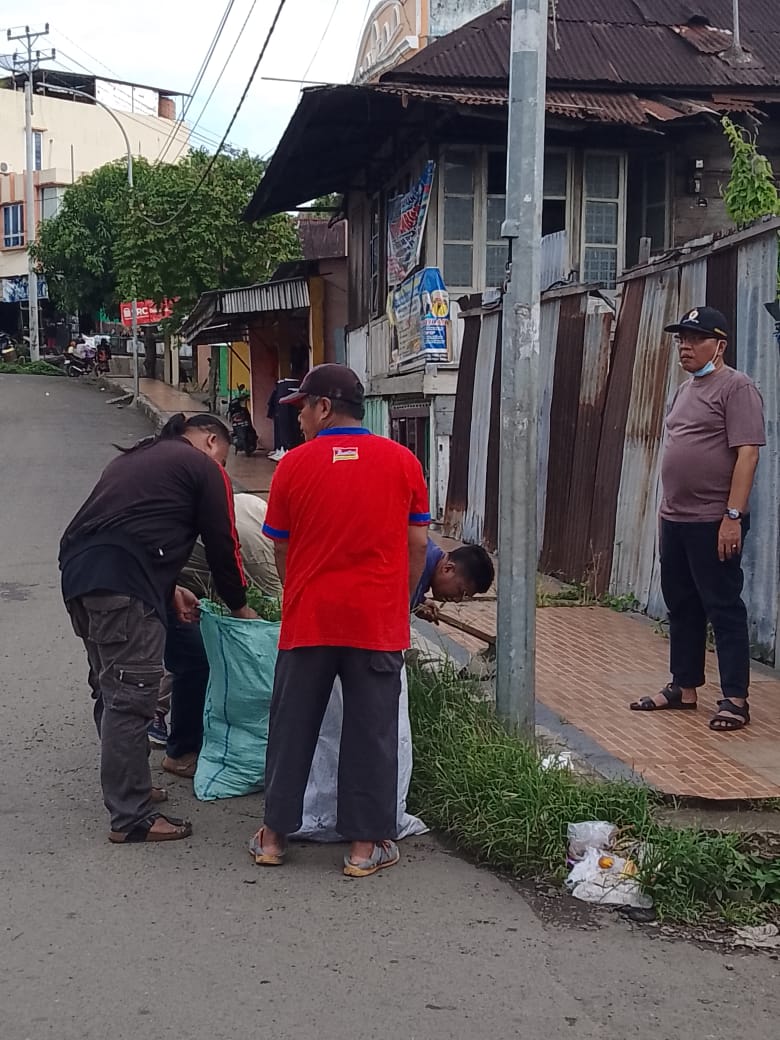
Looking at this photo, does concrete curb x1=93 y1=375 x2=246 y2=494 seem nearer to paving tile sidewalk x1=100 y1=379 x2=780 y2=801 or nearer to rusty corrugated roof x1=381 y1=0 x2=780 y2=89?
rusty corrugated roof x1=381 y1=0 x2=780 y2=89

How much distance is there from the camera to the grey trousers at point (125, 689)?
4.36m

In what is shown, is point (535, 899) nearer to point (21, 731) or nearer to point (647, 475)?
point (21, 731)

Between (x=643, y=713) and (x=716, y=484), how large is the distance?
1.15 m

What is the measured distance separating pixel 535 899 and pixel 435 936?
0.46 m

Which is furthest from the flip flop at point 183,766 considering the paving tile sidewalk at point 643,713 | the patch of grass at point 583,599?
the patch of grass at point 583,599

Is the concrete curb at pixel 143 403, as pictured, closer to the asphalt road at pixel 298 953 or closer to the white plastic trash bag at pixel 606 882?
the asphalt road at pixel 298 953

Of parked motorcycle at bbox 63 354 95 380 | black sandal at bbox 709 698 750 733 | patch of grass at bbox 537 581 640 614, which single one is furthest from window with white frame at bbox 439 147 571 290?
parked motorcycle at bbox 63 354 95 380

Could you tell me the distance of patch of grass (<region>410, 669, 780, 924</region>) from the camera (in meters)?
3.86

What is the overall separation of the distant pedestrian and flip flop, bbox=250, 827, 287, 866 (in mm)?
360

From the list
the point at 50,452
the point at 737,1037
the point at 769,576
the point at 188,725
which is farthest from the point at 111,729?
the point at 50,452

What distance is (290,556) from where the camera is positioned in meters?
4.18

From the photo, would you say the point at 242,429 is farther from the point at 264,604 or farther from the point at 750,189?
the point at 264,604

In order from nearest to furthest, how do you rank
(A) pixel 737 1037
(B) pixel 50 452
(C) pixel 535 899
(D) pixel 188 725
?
(A) pixel 737 1037, (C) pixel 535 899, (D) pixel 188 725, (B) pixel 50 452

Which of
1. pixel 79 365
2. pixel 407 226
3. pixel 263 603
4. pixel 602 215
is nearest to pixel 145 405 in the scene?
pixel 79 365
